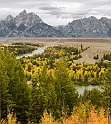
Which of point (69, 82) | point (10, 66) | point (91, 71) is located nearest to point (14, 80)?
point (10, 66)

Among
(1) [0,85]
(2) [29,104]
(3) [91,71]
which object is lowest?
(3) [91,71]

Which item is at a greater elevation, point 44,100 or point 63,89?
point 63,89

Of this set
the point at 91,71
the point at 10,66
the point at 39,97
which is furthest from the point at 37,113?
the point at 91,71

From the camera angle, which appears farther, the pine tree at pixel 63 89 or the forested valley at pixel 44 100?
the pine tree at pixel 63 89

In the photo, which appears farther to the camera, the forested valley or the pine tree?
the pine tree

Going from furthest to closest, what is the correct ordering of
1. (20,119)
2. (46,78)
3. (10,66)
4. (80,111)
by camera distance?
(46,78) < (10,66) < (20,119) < (80,111)

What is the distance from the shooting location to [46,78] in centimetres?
6450

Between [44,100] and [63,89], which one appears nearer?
[44,100]

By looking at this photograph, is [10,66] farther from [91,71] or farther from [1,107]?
[91,71]

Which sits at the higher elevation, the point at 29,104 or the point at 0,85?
the point at 0,85

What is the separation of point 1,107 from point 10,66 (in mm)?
9553

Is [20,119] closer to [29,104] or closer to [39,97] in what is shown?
[29,104]

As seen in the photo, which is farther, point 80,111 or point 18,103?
point 18,103

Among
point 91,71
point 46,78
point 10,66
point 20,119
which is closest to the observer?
point 20,119
